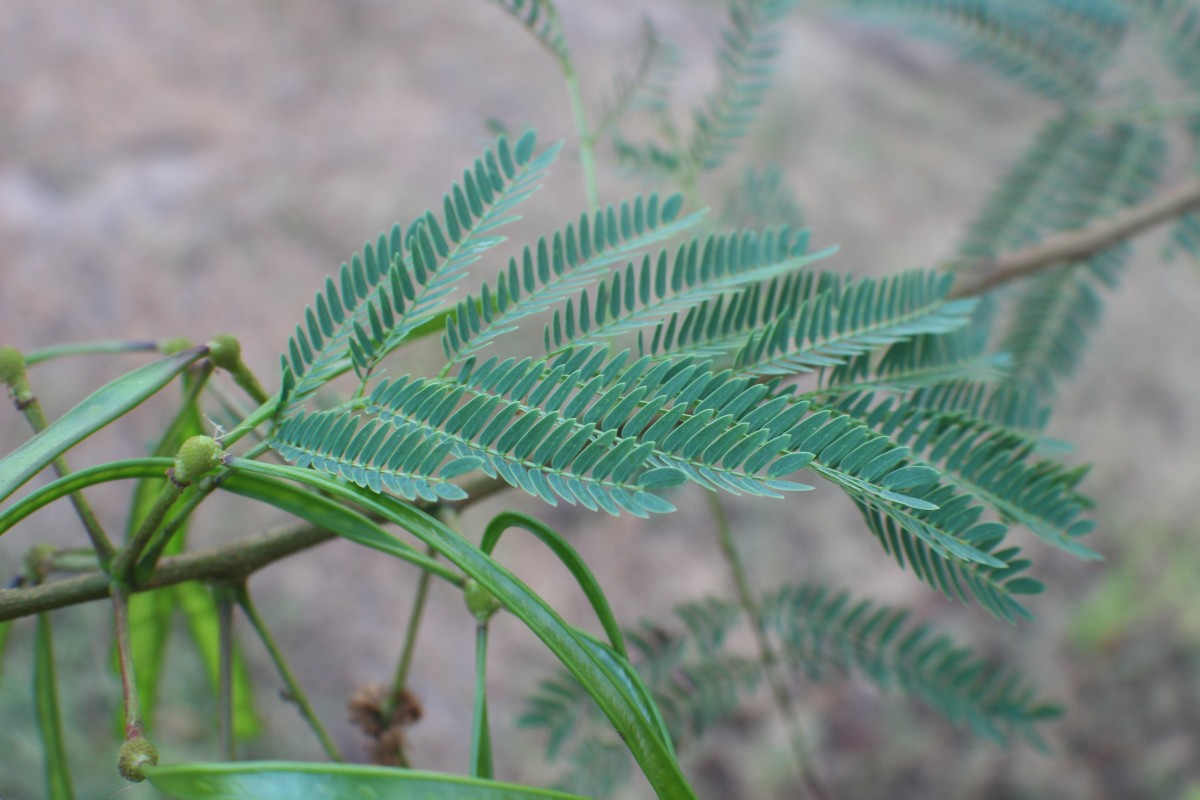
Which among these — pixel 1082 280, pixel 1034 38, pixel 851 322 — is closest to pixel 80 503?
pixel 851 322

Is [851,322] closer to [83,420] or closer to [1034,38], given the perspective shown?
[83,420]

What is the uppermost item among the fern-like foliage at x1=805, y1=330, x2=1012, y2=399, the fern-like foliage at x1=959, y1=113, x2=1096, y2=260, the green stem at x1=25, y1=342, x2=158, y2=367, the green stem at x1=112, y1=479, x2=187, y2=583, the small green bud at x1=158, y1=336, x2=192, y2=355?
the fern-like foliage at x1=959, y1=113, x2=1096, y2=260

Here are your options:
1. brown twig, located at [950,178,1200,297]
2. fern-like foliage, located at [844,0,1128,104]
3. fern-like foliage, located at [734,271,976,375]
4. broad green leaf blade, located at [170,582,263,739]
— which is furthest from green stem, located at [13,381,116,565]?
fern-like foliage, located at [844,0,1128,104]

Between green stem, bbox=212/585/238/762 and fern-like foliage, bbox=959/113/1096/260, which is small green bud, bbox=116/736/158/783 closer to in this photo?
green stem, bbox=212/585/238/762

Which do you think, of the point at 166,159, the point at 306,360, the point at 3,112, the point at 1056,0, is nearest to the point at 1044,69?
the point at 1056,0

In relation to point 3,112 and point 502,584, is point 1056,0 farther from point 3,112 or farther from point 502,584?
point 3,112

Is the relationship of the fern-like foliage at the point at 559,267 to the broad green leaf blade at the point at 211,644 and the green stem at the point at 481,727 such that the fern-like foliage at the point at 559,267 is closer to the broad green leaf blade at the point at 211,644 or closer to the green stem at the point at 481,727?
the green stem at the point at 481,727

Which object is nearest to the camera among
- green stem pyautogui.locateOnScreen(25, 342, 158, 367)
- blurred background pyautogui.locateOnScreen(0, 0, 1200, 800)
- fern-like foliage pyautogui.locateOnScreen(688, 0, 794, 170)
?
green stem pyautogui.locateOnScreen(25, 342, 158, 367)
